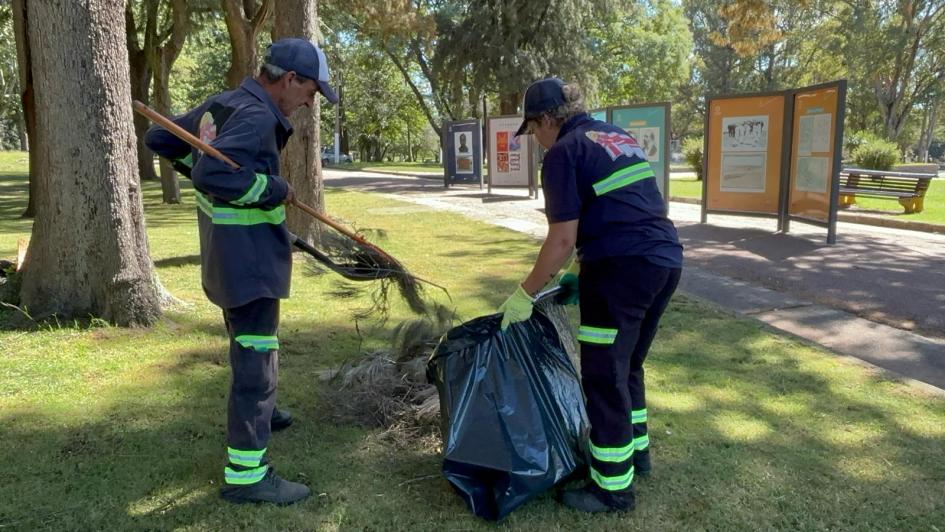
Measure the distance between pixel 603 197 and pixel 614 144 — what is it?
0.22m

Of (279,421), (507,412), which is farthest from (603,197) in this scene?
(279,421)

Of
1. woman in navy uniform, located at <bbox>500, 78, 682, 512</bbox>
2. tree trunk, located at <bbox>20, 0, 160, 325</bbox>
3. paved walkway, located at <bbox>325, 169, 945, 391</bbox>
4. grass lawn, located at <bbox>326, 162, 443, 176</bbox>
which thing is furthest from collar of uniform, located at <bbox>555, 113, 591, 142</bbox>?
grass lawn, located at <bbox>326, 162, 443, 176</bbox>

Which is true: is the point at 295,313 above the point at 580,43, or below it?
below

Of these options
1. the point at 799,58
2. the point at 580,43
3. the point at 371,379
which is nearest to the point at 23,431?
the point at 371,379

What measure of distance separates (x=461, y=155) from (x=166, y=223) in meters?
11.3

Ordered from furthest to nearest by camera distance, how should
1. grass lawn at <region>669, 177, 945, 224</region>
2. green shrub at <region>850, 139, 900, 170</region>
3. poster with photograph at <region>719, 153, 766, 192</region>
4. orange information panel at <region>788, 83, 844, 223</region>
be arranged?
green shrub at <region>850, 139, 900, 170</region>
grass lawn at <region>669, 177, 945, 224</region>
poster with photograph at <region>719, 153, 766, 192</region>
orange information panel at <region>788, 83, 844, 223</region>

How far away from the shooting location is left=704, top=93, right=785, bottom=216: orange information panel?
11.1 metres

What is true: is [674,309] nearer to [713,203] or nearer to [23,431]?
[23,431]

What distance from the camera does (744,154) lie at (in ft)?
37.8

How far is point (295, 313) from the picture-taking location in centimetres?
591

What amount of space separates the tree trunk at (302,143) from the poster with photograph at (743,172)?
23.7 ft

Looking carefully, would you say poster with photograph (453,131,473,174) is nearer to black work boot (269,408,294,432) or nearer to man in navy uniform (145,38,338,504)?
black work boot (269,408,294,432)

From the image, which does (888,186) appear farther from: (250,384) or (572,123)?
(250,384)

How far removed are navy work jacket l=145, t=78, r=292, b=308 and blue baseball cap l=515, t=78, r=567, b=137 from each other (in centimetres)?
99
